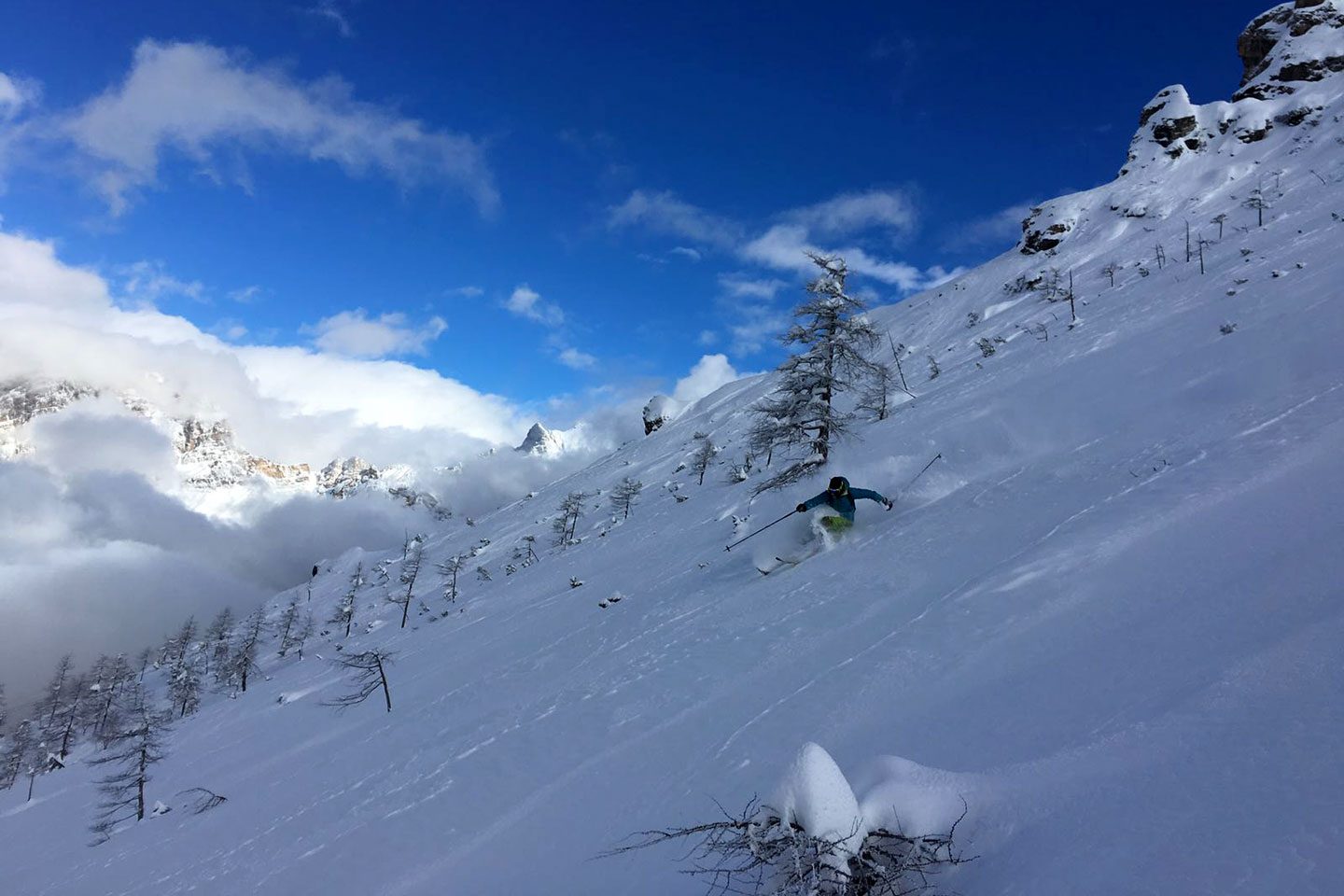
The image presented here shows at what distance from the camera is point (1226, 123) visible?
5353 cm

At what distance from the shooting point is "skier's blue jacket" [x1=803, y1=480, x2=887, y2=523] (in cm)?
1149

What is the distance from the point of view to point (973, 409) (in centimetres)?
1614

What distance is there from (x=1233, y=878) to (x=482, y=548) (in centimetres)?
6117

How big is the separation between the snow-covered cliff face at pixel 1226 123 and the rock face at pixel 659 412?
44501 millimetres

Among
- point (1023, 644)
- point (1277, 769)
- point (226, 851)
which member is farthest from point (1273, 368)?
point (226, 851)

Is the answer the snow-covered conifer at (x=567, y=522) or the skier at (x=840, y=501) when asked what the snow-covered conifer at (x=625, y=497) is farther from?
the skier at (x=840, y=501)

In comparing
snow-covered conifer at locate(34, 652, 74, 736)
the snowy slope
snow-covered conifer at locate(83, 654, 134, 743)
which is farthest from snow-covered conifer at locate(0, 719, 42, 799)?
the snowy slope

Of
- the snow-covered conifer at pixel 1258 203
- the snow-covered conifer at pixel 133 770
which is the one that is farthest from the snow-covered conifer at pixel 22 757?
the snow-covered conifer at pixel 1258 203

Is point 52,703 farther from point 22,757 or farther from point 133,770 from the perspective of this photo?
point 133,770

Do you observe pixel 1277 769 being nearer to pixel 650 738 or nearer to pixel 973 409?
pixel 650 738

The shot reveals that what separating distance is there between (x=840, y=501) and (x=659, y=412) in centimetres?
7083

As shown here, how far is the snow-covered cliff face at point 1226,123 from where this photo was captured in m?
47.5

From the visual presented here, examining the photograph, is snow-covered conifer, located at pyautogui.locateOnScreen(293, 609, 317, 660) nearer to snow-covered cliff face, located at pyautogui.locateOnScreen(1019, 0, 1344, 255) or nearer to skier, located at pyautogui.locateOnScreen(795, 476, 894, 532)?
skier, located at pyautogui.locateOnScreen(795, 476, 894, 532)

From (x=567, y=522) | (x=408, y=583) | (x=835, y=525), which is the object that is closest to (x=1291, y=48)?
(x=835, y=525)
